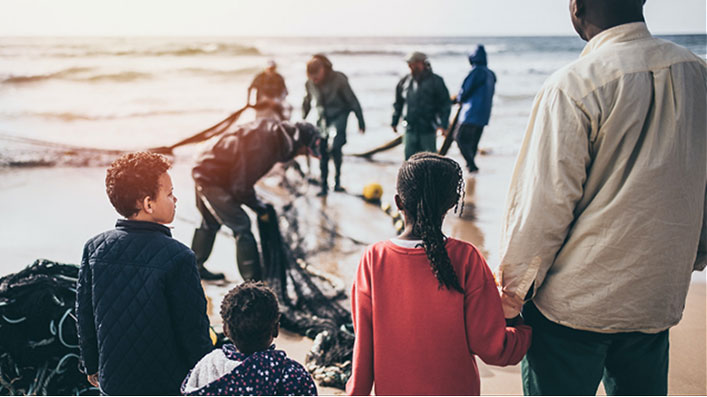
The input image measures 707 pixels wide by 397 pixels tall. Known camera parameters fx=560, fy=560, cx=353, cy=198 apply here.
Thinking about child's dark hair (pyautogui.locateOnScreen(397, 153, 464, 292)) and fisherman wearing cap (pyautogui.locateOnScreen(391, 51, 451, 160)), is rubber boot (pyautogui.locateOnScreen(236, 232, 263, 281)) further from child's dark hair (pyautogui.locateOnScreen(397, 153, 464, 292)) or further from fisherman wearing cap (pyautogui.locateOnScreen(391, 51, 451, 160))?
fisherman wearing cap (pyautogui.locateOnScreen(391, 51, 451, 160))

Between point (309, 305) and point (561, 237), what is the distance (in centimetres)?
249

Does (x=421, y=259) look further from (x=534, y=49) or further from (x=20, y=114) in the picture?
(x=534, y=49)

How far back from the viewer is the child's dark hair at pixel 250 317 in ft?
5.45

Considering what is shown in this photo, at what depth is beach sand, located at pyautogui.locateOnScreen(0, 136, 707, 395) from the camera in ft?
11.1

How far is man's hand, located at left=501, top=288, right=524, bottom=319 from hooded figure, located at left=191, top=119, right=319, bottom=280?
2.55m

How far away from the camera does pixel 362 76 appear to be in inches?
1096

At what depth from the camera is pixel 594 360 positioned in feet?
5.81

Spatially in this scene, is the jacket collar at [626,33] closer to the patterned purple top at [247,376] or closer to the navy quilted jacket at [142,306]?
the patterned purple top at [247,376]

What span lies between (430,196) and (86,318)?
1340mm

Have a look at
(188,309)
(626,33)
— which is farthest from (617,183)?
(188,309)

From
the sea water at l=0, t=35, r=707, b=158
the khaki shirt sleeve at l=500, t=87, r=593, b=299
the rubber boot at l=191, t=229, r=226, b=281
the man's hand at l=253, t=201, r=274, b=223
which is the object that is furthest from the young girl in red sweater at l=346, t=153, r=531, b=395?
the sea water at l=0, t=35, r=707, b=158

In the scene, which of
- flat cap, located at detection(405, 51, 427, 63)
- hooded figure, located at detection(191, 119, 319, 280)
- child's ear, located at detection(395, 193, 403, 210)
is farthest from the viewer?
flat cap, located at detection(405, 51, 427, 63)

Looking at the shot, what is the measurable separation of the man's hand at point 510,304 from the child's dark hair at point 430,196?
7.0 inches

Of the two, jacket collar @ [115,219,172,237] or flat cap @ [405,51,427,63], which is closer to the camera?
jacket collar @ [115,219,172,237]
